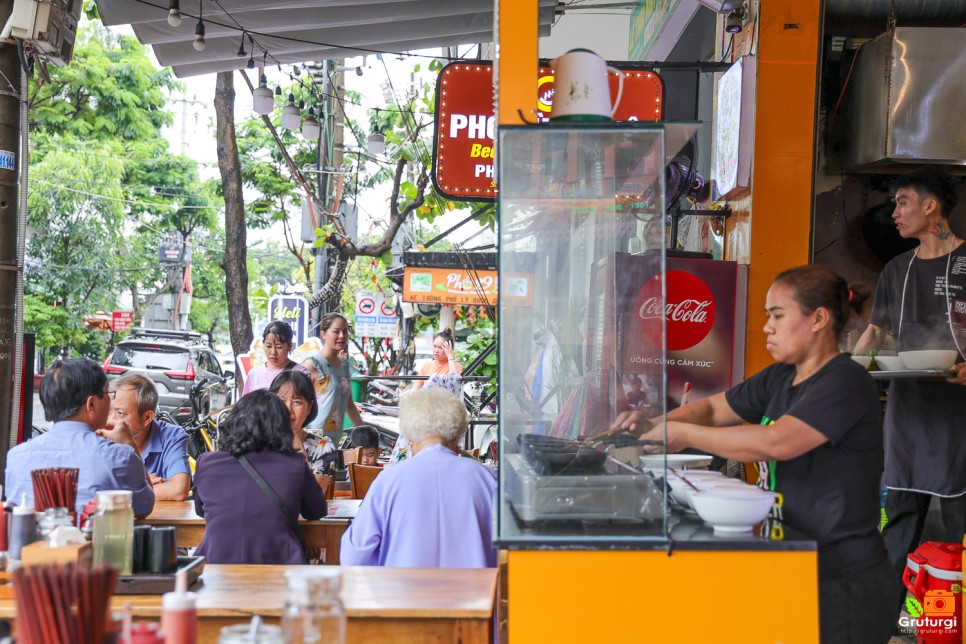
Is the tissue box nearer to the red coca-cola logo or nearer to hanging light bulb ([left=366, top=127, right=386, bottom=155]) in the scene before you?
the red coca-cola logo

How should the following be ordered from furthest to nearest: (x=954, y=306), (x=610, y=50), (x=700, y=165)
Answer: (x=610, y=50) < (x=700, y=165) < (x=954, y=306)

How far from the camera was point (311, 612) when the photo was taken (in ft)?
5.43

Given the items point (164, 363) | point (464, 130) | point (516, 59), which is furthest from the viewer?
point (164, 363)

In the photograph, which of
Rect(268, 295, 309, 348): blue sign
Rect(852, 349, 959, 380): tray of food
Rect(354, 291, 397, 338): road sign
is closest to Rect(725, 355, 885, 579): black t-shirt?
Rect(852, 349, 959, 380): tray of food

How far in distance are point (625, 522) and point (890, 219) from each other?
408cm

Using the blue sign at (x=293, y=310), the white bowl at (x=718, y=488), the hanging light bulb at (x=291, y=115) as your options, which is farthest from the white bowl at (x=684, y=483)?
the blue sign at (x=293, y=310)

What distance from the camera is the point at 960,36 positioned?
17.0 ft

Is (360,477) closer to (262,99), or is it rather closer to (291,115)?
(262,99)

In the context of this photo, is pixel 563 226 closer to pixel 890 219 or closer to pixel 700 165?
pixel 890 219

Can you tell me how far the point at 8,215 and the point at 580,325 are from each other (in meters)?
3.55

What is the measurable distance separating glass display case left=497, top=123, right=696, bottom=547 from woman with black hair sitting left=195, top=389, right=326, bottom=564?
1468 millimetres

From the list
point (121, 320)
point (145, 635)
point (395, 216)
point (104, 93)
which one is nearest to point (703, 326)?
point (145, 635)

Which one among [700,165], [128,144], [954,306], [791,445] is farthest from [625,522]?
[128,144]

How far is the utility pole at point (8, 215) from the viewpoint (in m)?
5.05
